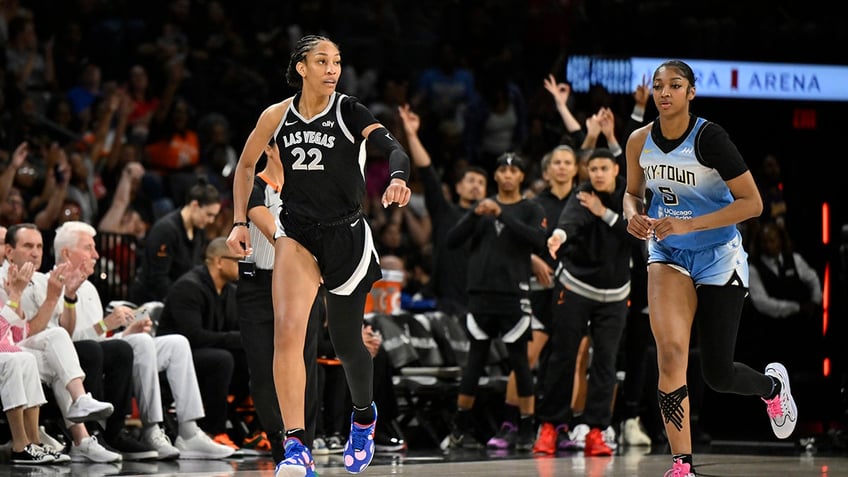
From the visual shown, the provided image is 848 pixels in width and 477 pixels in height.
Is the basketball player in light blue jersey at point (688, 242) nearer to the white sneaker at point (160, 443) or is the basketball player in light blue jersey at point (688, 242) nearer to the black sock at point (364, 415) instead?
the black sock at point (364, 415)

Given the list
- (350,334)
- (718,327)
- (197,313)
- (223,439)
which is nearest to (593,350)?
(223,439)

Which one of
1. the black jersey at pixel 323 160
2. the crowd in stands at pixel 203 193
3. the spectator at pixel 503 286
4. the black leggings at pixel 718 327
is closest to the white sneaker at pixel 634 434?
the crowd in stands at pixel 203 193

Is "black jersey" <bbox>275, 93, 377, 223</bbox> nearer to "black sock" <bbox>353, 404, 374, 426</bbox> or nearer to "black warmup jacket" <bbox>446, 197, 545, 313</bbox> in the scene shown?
"black sock" <bbox>353, 404, 374, 426</bbox>

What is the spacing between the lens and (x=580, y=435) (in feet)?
28.0

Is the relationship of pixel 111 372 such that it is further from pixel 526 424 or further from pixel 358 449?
pixel 526 424

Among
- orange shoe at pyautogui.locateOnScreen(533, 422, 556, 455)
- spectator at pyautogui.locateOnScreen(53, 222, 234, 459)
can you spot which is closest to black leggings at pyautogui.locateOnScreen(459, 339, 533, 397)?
orange shoe at pyautogui.locateOnScreen(533, 422, 556, 455)

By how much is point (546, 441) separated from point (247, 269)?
113 inches

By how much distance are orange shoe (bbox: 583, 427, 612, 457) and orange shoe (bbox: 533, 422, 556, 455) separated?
0.78 ft

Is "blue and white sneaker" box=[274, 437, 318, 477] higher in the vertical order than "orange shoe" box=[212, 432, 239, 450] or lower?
higher

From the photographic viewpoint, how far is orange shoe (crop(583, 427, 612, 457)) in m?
8.18

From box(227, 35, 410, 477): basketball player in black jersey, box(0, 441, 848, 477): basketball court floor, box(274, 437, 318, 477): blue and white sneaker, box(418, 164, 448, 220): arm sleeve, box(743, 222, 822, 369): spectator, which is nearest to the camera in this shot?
box(274, 437, 318, 477): blue and white sneaker

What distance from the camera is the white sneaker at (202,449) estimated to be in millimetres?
7777

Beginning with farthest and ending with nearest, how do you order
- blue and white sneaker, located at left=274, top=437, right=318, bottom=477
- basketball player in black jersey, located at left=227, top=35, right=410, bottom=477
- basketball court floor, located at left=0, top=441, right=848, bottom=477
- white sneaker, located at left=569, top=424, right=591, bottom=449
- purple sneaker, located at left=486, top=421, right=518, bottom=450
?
purple sneaker, located at left=486, top=421, right=518, bottom=450, white sneaker, located at left=569, top=424, right=591, bottom=449, basketball court floor, located at left=0, top=441, right=848, bottom=477, basketball player in black jersey, located at left=227, top=35, right=410, bottom=477, blue and white sneaker, located at left=274, top=437, right=318, bottom=477

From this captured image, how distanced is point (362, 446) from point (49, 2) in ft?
27.6
